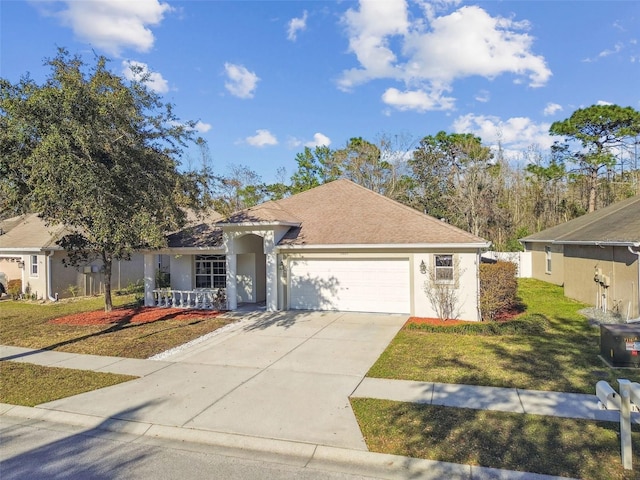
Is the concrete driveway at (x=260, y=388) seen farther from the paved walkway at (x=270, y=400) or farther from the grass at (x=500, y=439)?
the grass at (x=500, y=439)

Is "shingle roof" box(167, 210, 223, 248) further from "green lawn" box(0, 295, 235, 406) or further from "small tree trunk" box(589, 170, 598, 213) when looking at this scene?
"small tree trunk" box(589, 170, 598, 213)

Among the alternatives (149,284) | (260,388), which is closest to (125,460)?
(260,388)

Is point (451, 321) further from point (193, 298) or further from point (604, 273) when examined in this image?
point (193, 298)

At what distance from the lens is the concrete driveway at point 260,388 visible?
621 cm

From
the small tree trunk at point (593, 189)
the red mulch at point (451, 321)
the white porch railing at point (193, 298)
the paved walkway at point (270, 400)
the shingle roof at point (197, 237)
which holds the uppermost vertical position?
the small tree trunk at point (593, 189)

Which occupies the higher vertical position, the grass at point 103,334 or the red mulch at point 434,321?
the red mulch at point 434,321

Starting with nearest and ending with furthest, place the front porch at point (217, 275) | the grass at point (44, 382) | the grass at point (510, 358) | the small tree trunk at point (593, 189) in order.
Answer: the grass at point (44, 382) < the grass at point (510, 358) < the front porch at point (217, 275) < the small tree trunk at point (593, 189)

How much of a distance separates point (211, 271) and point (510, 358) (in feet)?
42.4

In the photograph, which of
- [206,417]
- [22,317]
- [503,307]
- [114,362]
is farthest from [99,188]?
[503,307]

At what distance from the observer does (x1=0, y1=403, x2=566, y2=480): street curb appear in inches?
190

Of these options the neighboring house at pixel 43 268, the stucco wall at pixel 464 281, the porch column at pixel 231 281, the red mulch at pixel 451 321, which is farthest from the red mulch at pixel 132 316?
the stucco wall at pixel 464 281

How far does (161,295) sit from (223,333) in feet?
22.1

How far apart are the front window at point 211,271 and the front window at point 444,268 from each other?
29.9 ft

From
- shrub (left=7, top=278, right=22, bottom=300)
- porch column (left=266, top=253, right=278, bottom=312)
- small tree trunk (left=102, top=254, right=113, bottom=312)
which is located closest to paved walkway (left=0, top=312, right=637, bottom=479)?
porch column (left=266, top=253, right=278, bottom=312)
